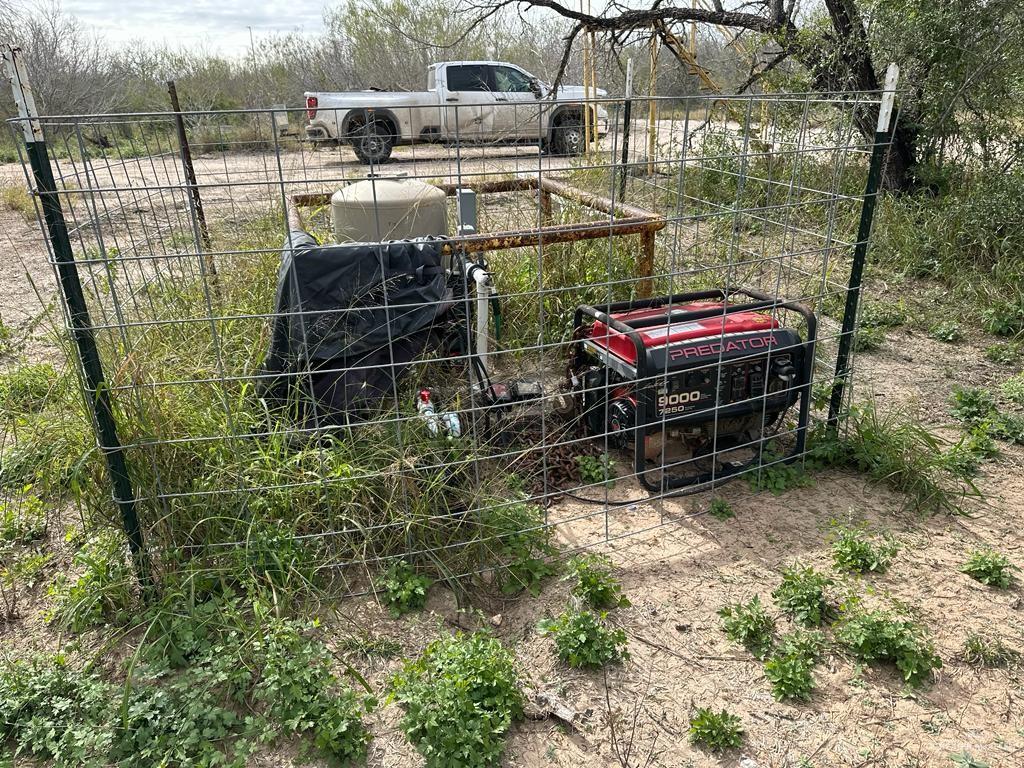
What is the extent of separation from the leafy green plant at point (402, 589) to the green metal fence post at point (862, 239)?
2.11 meters

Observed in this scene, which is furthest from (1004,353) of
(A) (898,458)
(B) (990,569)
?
Result: (B) (990,569)

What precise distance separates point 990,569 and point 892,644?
0.67 m

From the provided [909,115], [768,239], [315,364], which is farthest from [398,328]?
A: [909,115]

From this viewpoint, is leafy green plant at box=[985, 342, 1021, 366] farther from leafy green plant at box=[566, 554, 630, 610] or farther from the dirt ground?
leafy green plant at box=[566, 554, 630, 610]

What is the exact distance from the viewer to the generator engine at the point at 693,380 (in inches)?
119

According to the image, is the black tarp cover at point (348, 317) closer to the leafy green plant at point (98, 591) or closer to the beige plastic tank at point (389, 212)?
the beige plastic tank at point (389, 212)

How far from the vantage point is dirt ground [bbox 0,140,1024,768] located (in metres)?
2.07

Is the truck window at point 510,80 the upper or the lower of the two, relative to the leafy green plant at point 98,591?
upper

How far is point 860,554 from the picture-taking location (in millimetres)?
2762

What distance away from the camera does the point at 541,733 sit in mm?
2129

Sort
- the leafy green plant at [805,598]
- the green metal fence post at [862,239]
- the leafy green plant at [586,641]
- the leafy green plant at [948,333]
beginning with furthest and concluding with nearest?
the leafy green plant at [948,333] → the green metal fence post at [862,239] → the leafy green plant at [805,598] → the leafy green plant at [586,641]

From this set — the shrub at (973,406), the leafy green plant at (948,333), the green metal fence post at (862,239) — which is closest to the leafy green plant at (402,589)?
the green metal fence post at (862,239)

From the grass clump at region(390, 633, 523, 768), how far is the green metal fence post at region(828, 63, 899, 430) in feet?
6.94

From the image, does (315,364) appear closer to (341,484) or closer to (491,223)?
(341,484)
